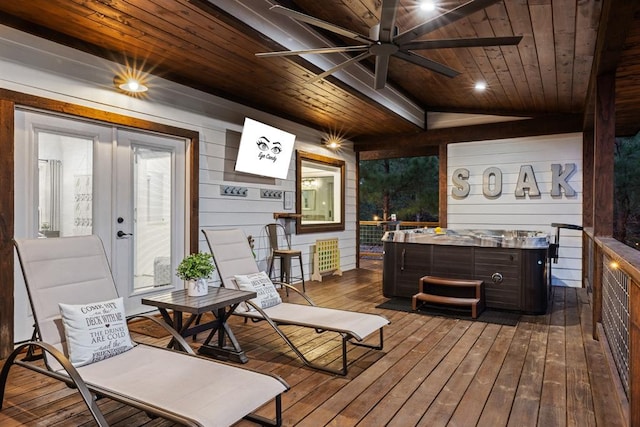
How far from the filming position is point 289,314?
340 cm

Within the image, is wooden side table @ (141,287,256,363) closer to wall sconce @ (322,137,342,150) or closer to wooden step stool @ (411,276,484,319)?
wooden step stool @ (411,276,484,319)

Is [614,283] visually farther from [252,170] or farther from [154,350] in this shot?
[252,170]

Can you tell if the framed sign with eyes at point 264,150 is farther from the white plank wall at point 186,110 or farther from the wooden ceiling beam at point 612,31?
the wooden ceiling beam at point 612,31

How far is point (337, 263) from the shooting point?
7387 millimetres

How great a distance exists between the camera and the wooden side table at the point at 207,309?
2.79 meters

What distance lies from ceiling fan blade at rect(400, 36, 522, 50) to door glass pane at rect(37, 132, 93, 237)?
9.89ft

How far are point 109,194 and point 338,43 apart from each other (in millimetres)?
2788

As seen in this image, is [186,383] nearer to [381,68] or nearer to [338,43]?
[381,68]

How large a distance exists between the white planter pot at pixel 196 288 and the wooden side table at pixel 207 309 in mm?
44

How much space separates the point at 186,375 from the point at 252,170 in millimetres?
3602

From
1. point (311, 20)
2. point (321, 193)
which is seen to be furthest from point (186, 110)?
point (321, 193)

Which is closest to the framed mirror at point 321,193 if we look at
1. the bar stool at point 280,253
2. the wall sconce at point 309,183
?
the wall sconce at point 309,183

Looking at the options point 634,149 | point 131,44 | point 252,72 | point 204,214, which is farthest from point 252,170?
point 634,149

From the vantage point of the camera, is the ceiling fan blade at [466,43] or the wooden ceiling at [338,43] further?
the wooden ceiling at [338,43]
